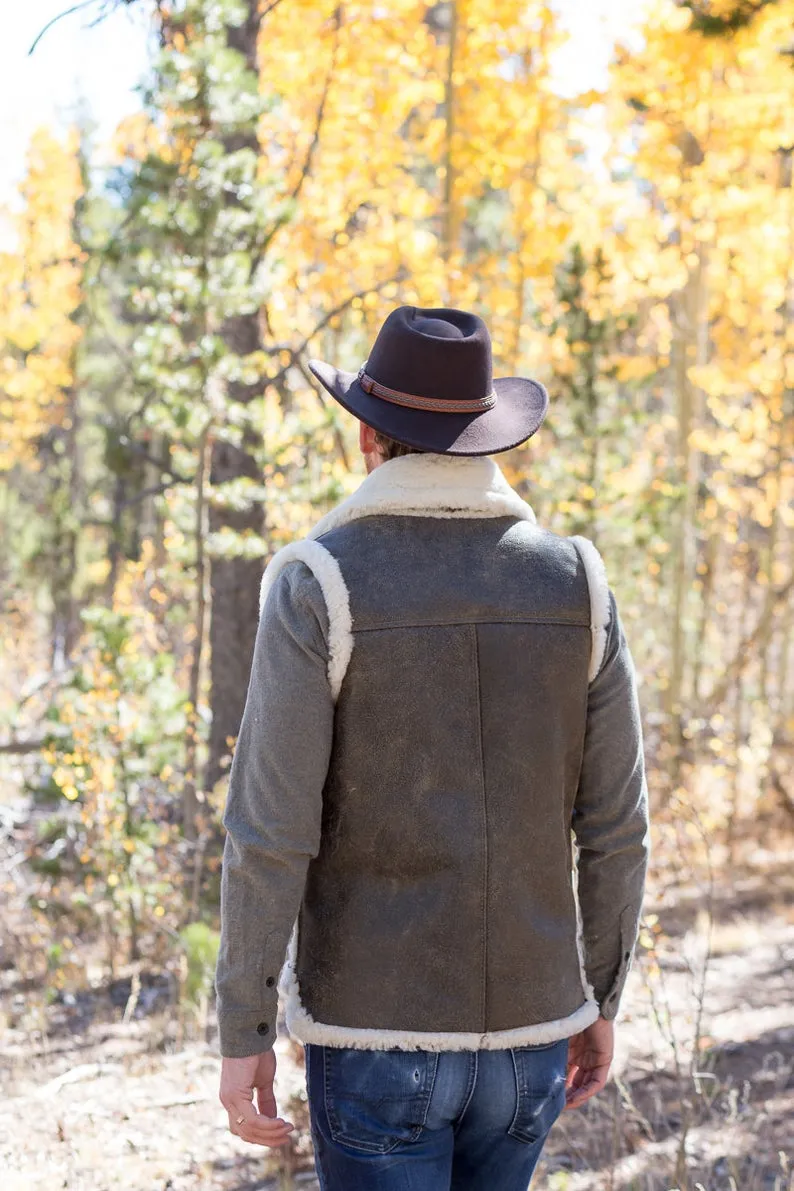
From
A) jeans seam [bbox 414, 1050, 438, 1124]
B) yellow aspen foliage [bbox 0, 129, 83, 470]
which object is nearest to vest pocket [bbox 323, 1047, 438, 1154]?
jeans seam [bbox 414, 1050, 438, 1124]

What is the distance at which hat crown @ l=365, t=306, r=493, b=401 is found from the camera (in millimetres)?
1767

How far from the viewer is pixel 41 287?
58.4 feet

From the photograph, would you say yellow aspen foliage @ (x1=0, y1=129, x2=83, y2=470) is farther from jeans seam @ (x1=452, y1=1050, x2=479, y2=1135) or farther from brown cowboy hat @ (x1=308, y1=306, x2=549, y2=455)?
jeans seam @ (x1=452, y1=1050, x2=479, y2=1135)

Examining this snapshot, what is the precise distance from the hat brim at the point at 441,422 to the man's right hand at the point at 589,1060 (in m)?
0.93

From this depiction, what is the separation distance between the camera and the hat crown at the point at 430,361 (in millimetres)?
1767

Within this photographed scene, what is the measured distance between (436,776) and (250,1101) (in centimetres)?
51

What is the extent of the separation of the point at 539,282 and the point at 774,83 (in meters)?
5.08

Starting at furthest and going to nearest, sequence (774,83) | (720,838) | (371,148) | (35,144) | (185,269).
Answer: (35,144) → (371,148) → (720,838) → (774,83) → (185,269)

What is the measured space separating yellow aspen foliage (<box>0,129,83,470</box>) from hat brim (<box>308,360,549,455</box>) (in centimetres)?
→ 1601

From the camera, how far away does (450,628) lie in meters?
1.67

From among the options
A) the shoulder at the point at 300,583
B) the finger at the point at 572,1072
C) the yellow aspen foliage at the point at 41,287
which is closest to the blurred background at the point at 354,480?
the finger at the point at 572,1072

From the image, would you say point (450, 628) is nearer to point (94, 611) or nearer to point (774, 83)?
point (94, 611)

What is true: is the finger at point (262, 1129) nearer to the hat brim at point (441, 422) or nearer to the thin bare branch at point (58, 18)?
the hat brim at point (441, 422)

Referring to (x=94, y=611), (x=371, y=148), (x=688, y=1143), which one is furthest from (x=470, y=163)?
(x=688, y=1143)
